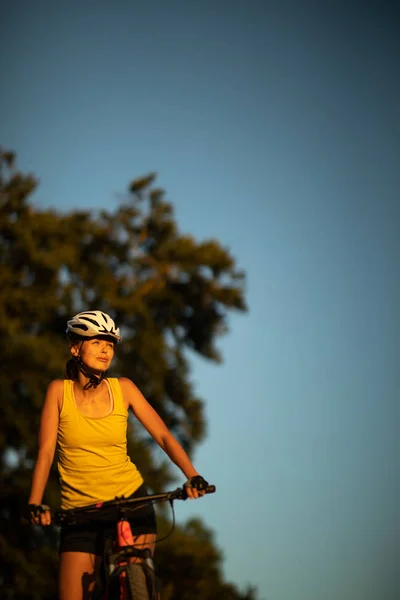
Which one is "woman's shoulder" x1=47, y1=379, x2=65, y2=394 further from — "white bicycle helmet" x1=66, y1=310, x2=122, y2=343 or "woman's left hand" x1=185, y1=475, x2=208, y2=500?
"woman's left hand" x1=185, y1=475, x2=208, y2=500

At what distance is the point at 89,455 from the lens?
20.0 ft

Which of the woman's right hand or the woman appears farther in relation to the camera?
the woman

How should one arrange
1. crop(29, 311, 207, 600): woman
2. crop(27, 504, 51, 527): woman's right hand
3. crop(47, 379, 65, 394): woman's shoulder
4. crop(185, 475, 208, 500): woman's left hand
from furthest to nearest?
1. crop(47, 379, 65, 394): woman's shoulder
2. crop(29, 311, 207, 600): woman
3. crop(185, 475, 208, 500): woman's left hand
4. crop(27, 504, 51, 527): woman's right hand

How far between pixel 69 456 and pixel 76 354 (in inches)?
25.8

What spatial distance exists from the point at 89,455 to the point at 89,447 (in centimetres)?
5

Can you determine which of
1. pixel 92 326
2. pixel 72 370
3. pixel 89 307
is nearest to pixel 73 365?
pixel 72 370

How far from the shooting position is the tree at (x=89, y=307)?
25.1 metres

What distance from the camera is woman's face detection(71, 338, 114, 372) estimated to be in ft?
20.6

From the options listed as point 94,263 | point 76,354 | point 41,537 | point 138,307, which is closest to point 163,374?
point 138,307

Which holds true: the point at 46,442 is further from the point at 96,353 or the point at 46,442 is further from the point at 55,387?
the point at 96,353

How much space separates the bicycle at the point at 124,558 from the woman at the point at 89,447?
0.12 meters

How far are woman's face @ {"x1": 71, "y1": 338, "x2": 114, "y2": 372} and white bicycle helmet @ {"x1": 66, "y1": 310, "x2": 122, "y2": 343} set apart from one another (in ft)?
0.21

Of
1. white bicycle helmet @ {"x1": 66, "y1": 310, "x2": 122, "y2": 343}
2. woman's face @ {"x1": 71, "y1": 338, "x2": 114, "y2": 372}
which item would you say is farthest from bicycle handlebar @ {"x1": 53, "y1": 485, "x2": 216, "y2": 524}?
white bicycle helmet @ {"x1": 66, "y1": 310, "x2": 122, "y2": 343}

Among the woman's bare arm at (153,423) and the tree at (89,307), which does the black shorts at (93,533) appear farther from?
the tree at (89,307)
